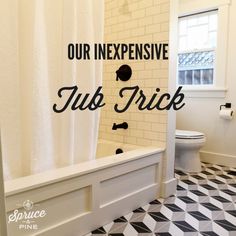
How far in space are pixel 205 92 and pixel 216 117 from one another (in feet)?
1.14

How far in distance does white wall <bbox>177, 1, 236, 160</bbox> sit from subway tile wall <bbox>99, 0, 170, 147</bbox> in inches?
50.0

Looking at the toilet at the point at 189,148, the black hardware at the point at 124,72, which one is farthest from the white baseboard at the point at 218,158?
the black hardware at the point at 124,72

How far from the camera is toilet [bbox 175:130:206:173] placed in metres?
2.88

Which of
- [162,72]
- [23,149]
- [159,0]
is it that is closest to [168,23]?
[159,0]

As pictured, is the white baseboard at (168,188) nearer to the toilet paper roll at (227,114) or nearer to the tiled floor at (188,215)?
the tiled floor at (188,215)

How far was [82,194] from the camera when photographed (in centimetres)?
162

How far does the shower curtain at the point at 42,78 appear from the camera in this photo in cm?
141

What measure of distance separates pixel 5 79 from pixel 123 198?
→ 1171mm

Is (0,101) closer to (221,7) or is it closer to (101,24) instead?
(101,24)

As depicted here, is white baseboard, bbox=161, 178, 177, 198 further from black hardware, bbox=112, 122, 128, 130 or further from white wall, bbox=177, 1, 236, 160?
white wall, bbox=177, 1, 236, 160

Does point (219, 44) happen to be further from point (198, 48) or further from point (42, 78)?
point (42, 78)

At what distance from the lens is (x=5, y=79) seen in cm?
139

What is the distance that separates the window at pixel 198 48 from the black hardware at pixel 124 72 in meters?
1.36

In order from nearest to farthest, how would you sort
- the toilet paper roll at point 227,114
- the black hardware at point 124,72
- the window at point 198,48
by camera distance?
the black hardware at point 124,72 < the toilet paper roll at point 227,114 < the window at point 198,48
